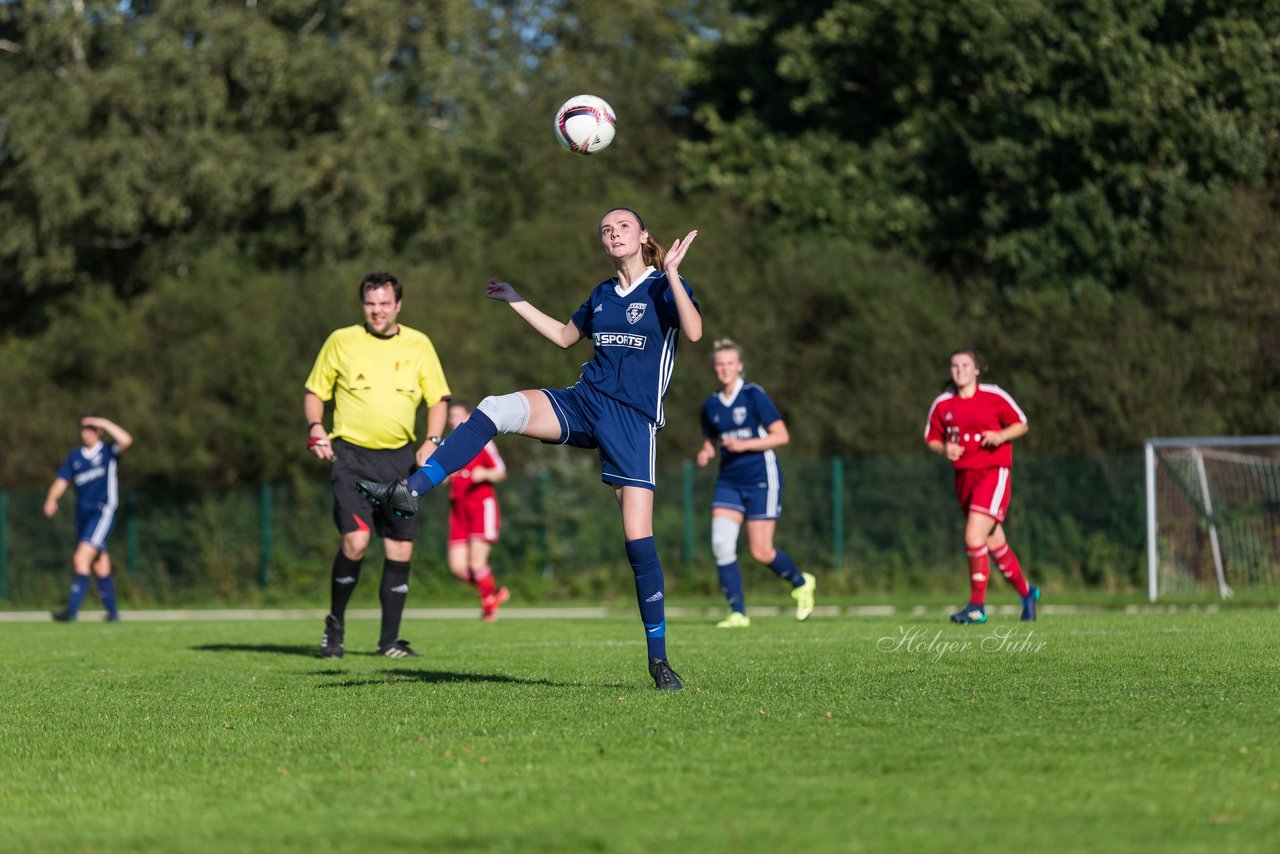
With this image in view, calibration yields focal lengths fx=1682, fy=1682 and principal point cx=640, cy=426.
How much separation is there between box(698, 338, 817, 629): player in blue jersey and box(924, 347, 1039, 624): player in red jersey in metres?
1.39

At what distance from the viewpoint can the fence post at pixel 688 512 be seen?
25484mm

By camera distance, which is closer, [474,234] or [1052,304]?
[1052,304]

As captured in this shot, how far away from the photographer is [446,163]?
3647 centimetres

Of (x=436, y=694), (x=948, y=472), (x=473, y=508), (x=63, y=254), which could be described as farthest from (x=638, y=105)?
(x=436, y=694)

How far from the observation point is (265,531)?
89.9 ft

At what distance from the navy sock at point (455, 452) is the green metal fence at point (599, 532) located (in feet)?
55.8

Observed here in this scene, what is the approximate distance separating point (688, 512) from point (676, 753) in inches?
792

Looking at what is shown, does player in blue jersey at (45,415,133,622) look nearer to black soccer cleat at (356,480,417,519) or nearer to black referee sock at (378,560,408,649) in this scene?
black referee sock at (378,560,408,649)

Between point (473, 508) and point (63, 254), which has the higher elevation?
point (63, 254)

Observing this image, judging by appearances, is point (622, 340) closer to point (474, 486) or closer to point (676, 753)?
point (676, 753)

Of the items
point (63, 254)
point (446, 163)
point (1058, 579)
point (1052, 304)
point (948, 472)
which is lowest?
point (1058, 579)

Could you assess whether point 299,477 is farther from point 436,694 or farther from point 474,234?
point 436,694

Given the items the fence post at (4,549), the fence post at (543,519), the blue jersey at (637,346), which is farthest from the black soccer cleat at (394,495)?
the fence post at (4,549)

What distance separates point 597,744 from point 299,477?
22.8 metres
